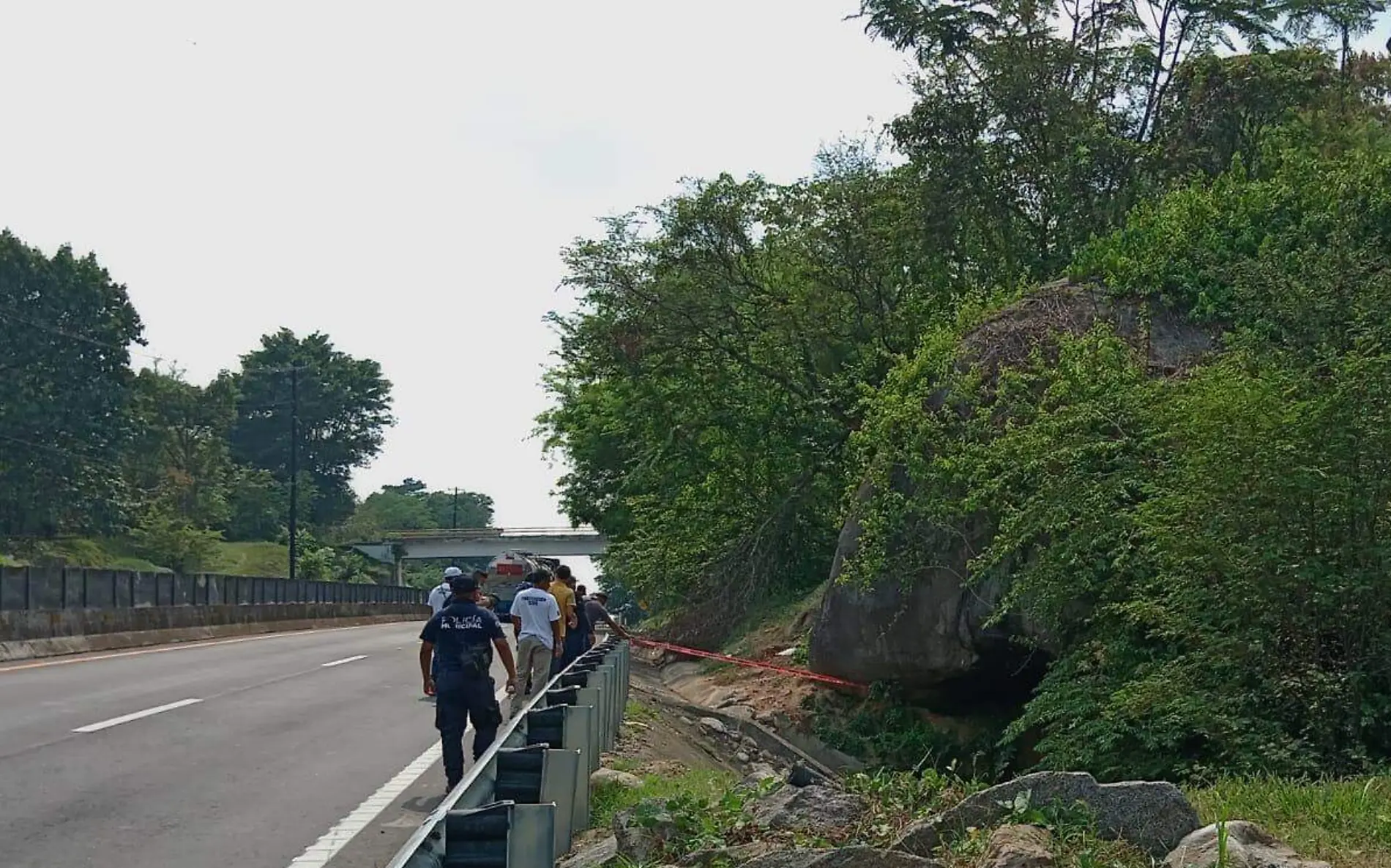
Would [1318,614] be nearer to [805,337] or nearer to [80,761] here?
[80,761]

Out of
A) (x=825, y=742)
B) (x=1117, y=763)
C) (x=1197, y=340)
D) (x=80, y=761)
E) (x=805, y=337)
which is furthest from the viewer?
(x=805, y=337)

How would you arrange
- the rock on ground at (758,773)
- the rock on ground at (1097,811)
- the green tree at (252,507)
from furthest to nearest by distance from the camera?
the green tree at (252,507) < the rock on ground at (758,773) < the rock on ground at (1097,811)

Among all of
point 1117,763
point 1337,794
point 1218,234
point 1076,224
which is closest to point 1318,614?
point 1117,763

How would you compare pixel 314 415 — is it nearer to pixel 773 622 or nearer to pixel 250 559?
pixel 250 559

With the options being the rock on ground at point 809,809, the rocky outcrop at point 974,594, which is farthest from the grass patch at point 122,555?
the rock on ground at point 809,809

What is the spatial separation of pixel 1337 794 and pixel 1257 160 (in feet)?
72.8

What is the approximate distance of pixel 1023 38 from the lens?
28594mm

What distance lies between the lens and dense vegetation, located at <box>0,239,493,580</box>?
6581 centimetres

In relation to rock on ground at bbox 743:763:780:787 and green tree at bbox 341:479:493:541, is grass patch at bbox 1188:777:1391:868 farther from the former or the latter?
green tree at bbox 341:479:493:541

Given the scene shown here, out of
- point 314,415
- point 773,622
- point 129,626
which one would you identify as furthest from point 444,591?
point 314,415

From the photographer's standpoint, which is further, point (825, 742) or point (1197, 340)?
point (825, 742)

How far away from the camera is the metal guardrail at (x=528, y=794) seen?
16.8 feet

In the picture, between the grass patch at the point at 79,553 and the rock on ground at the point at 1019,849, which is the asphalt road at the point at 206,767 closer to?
the rock on ground at the point at 1019,849

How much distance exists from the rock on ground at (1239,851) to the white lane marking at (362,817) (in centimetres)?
483
